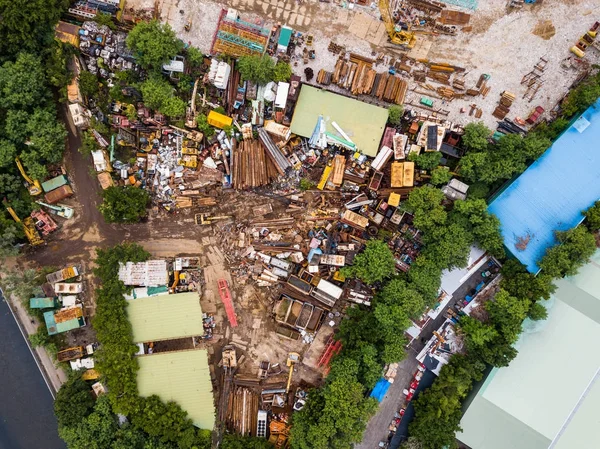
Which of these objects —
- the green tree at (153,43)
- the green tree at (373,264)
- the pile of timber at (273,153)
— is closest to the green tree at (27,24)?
the green tree at (153,43)

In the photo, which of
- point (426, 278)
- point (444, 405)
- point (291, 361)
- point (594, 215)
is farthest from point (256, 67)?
point (444, 405)

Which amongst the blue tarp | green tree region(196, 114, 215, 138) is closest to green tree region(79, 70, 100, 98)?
green tree region(196, 114, 215, 138)

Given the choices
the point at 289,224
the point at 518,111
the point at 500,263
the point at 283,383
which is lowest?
the point at 283,383

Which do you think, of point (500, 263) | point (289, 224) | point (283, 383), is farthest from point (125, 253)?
point (500, 263)

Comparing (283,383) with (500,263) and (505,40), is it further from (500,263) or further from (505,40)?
(505,40)

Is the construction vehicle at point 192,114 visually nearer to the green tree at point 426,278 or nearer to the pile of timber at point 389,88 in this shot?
the pile of timber at point 389,88

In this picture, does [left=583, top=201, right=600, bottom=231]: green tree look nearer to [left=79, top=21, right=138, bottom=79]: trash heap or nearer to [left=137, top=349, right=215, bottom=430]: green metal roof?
[left=137, top=349, right=215, bottom=430]: green metal roof
